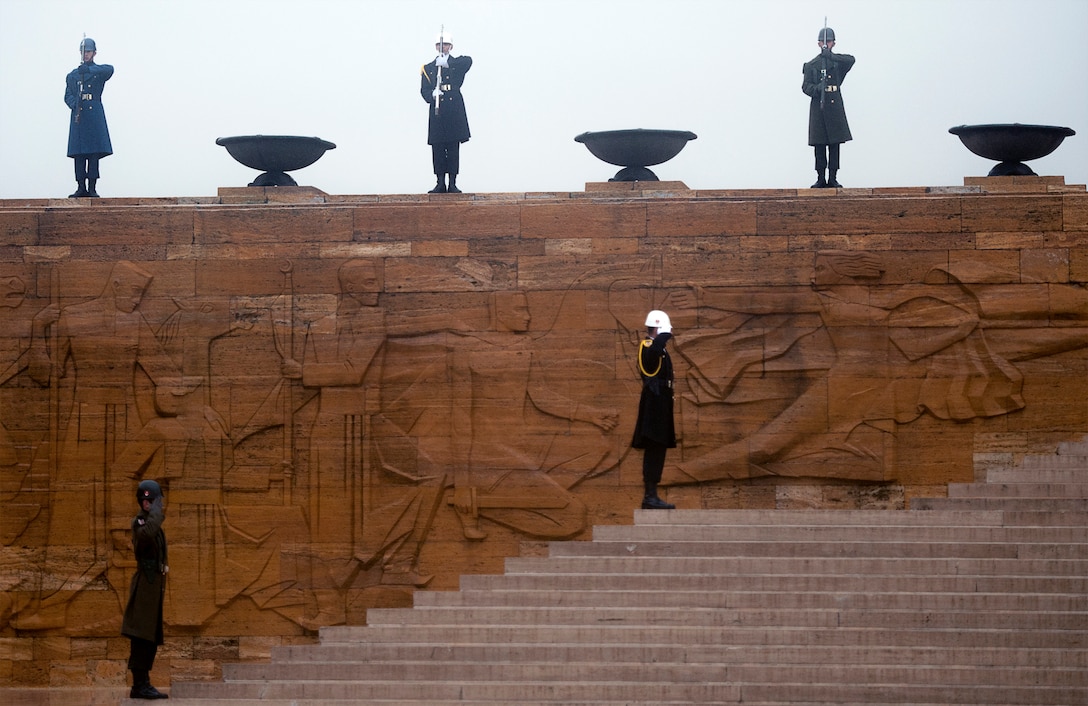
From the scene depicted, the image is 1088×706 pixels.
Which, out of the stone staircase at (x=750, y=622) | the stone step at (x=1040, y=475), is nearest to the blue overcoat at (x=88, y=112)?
the stone staircase at (x=750, y=622)

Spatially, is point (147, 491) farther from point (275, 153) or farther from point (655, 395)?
point (275, 153)

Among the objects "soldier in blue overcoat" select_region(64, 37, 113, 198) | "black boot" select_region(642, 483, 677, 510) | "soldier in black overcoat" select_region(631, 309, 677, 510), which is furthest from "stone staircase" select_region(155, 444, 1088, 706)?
"soldier in blue overcoat" select_region(64, 37, 113, 198)

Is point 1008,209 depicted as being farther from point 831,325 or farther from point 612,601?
point 612,601

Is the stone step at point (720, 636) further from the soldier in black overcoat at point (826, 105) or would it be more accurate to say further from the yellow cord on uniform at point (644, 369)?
the soldier in black overcoat at point (826, 105)

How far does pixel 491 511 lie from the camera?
13.5 meters

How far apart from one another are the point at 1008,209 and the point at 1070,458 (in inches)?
→ 78.3

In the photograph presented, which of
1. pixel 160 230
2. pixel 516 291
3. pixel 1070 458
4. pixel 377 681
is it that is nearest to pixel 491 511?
pixel 516 291

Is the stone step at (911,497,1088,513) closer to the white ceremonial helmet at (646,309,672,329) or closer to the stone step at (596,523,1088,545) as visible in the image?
the stone step at (596,523,1088,545)

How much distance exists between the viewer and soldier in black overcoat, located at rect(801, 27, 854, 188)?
46.9 feet

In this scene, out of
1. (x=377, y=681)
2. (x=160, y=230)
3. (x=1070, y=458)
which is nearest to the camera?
(x=377, y=681)

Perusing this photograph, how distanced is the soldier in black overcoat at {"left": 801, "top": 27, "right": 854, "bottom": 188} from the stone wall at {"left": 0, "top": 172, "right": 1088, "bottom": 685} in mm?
887

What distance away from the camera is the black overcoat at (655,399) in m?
12.2

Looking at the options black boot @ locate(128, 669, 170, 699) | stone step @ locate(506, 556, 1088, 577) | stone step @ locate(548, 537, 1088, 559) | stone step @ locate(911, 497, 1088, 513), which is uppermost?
stone step @ locate(911, 497, 1088, 513)

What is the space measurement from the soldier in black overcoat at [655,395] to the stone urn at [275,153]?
3650mm
